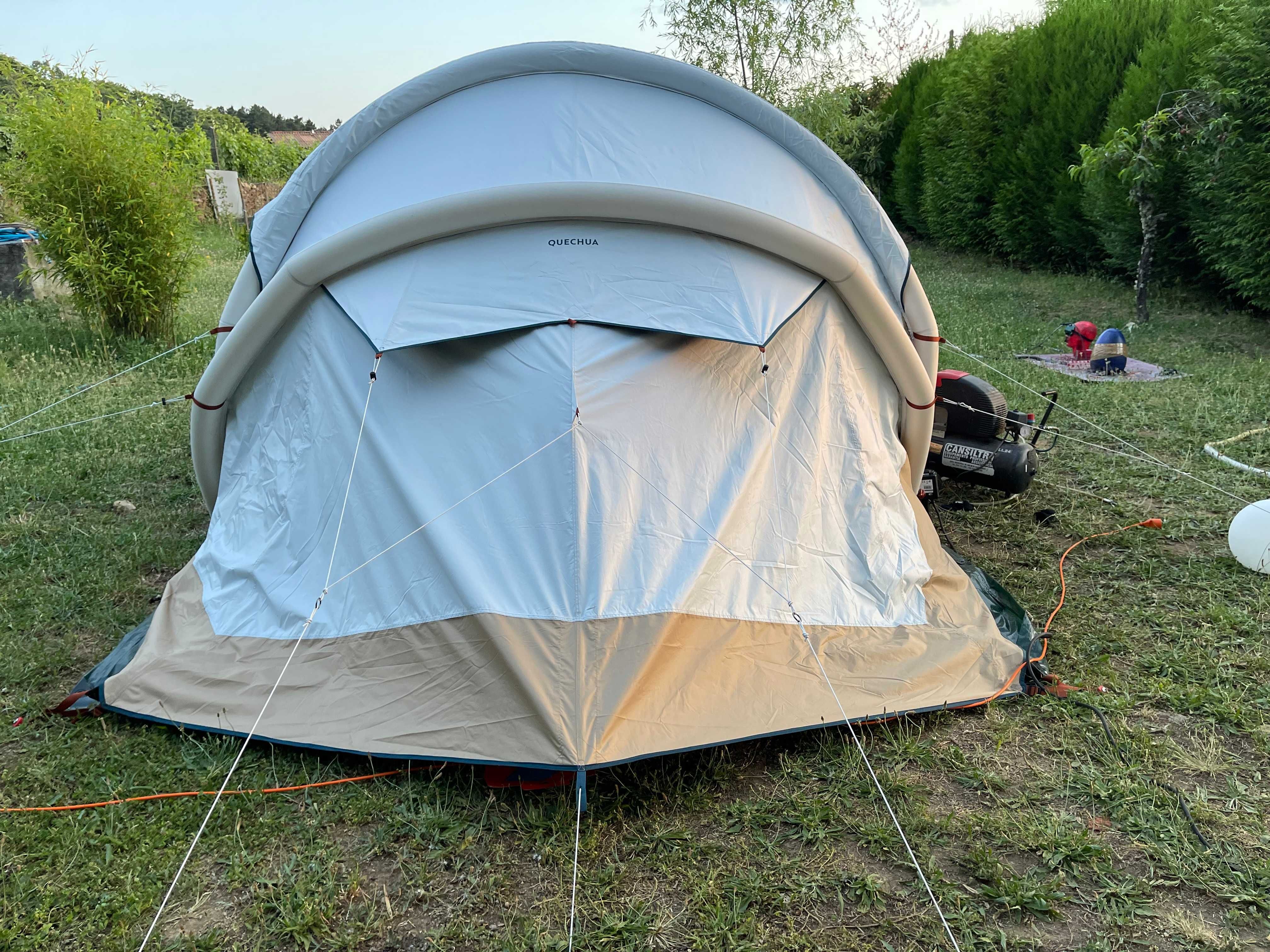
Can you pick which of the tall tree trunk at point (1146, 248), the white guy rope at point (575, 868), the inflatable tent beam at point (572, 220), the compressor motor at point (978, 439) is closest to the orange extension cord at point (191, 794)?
the white guy rope at point (575, 868)

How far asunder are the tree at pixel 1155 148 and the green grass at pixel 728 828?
5517 millimetres

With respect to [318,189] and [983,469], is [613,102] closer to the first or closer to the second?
[318,189]

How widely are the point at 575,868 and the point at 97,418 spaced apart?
15.4 feet

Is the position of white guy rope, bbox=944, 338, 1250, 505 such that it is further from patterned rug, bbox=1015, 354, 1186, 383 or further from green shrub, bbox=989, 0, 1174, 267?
green shrub, bbox=989, 0, 1174, 267

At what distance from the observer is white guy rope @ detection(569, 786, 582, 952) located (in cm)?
184

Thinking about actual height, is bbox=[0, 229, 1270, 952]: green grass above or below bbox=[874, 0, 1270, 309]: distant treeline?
below

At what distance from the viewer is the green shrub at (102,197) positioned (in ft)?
20.7

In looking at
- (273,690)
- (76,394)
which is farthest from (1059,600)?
(76,394)

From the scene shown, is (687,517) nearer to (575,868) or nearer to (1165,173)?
(575,868)

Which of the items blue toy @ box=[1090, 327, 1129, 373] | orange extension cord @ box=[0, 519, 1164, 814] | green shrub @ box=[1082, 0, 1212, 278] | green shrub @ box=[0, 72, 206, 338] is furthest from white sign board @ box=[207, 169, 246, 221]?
orange extension cord @ box=[0, 519, 1164, 814]

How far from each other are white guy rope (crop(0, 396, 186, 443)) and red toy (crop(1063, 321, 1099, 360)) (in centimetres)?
622

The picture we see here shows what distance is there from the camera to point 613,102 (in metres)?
3.06

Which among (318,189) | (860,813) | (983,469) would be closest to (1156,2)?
(983,469)

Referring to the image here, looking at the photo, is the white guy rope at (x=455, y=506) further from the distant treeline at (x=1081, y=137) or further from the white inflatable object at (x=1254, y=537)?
the distant treeline at (x=1081, y=137)
